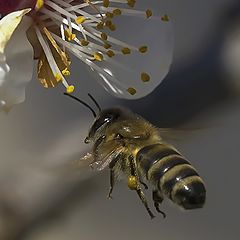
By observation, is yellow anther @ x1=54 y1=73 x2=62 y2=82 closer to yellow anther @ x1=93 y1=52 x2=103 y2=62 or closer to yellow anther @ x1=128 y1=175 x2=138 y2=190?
yellow anther @ x1=93 y1=52 x2=103 y2=62

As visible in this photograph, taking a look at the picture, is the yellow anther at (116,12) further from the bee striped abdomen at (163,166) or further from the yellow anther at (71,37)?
the bee striped abdomen at (163,166)

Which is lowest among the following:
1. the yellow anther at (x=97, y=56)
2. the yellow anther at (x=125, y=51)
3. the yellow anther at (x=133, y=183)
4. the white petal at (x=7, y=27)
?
the yellow anther at (x=133, y=183)

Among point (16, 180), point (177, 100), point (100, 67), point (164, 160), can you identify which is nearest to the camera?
point (164, 160)

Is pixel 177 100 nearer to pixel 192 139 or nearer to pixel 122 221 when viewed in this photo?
pixel 122 221

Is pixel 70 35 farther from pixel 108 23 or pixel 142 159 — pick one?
pixel 142 159

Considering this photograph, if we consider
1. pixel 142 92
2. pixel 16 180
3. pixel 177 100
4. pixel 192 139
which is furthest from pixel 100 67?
pixel 177 100

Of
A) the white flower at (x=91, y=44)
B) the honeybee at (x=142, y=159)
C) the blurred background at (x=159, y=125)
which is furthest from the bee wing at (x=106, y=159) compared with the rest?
the blurred background at (x=159, y=125)
